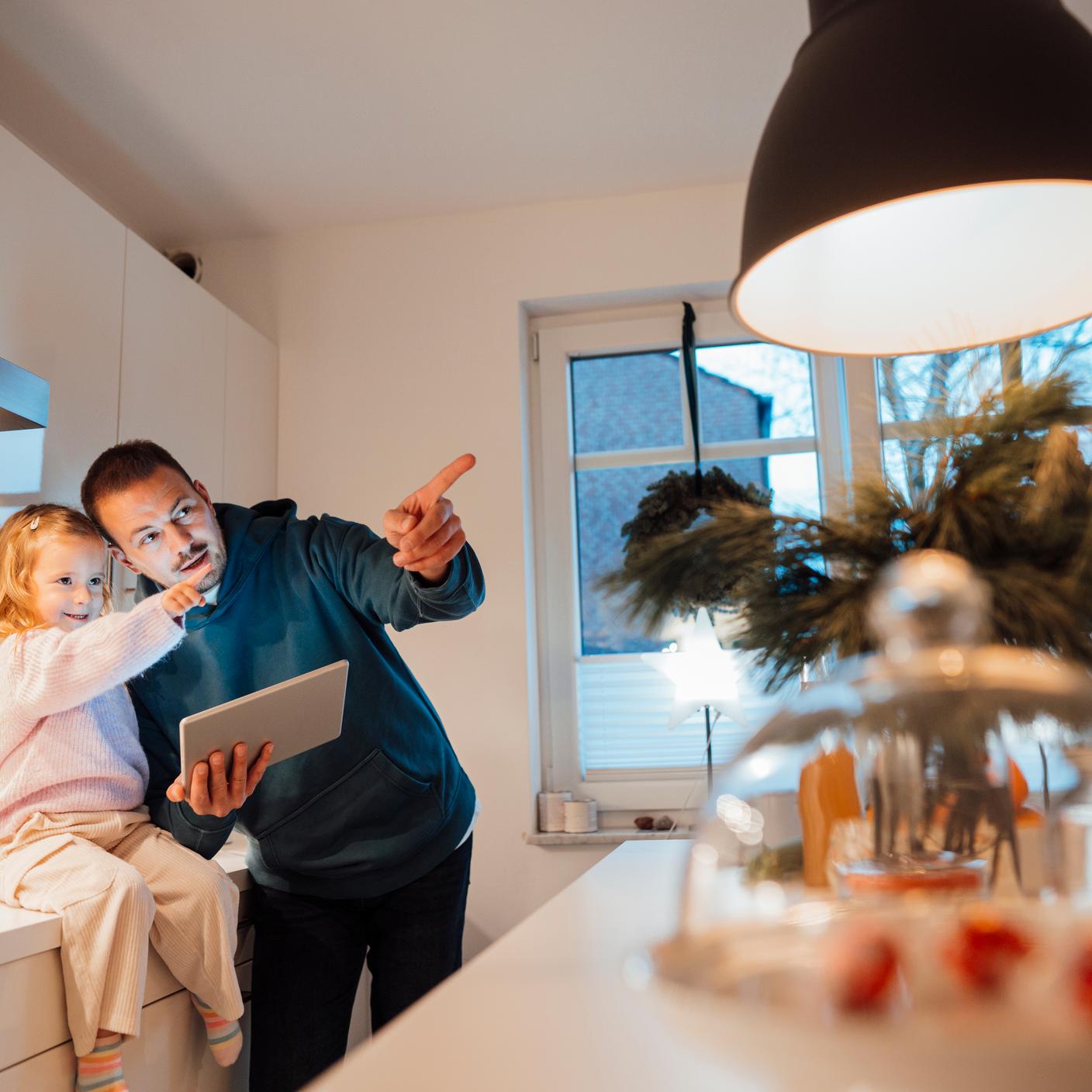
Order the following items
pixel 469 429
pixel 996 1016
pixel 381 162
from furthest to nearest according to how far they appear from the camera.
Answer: pixel 469 429 < pixel 381 162 < pixel 996 1016

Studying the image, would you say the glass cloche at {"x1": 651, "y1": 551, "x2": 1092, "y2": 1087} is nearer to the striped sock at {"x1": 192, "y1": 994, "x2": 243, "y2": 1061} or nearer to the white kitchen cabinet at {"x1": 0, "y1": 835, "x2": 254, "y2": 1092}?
the white kitchen cabinet at {"x1": 0, "y1": 835, "x2": 254, "y2": 1092}

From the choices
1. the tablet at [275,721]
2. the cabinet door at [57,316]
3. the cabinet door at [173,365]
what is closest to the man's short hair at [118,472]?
the cabinet door at [57,316]

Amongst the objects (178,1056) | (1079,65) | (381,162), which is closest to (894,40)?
(1079,65)

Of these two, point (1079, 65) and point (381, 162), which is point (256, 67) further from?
point (1079, 65)

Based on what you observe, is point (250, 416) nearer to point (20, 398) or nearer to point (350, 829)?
point (20, 398)

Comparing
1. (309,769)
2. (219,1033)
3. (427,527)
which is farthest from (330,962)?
(427,527)

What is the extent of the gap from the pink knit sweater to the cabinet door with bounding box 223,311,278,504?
128 cm

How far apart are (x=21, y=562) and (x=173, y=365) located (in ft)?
3.33

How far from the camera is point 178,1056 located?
1.44 metres

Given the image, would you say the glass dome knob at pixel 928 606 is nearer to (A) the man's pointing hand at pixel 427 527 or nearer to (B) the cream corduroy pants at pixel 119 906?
(A) the man's pointing hand at pixel 427 527

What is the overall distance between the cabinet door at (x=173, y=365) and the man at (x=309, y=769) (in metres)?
0.76

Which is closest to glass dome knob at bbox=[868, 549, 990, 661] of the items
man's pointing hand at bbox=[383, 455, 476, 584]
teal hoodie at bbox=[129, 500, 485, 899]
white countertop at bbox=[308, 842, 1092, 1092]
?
white countertop at bbox=[308, 842, 1092, 1092]

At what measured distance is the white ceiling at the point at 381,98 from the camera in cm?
212

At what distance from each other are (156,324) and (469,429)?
2.85 feet
